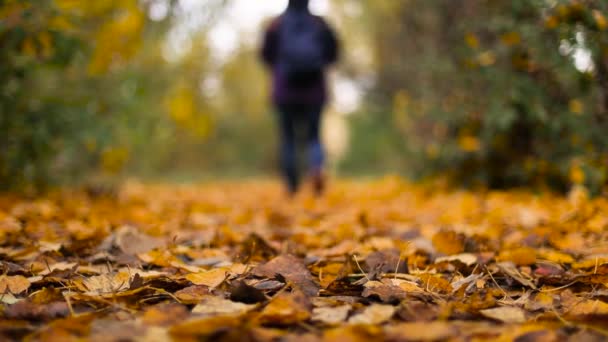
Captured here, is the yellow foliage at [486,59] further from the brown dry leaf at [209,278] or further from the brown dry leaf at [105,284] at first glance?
the brown dry leaf at [105,284]

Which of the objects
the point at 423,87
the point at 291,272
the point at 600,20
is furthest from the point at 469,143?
the point at 291,272

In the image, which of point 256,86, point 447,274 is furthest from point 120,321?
point 256,86

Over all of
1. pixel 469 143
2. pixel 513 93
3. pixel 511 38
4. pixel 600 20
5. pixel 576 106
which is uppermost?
pixel 511 38

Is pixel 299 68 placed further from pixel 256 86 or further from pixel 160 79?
pixel 256 86

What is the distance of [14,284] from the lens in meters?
1.25

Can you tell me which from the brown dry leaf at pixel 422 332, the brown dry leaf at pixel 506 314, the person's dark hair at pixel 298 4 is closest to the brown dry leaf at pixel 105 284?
the brown dry leaf at pixel 422 332

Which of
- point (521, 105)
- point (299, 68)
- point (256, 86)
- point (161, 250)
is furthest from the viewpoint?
point (256, 86)

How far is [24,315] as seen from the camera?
1029 millimetres

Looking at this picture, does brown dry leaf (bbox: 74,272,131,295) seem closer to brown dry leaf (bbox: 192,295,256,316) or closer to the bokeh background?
brown dry leaf (bbox: 192,295,256,316)

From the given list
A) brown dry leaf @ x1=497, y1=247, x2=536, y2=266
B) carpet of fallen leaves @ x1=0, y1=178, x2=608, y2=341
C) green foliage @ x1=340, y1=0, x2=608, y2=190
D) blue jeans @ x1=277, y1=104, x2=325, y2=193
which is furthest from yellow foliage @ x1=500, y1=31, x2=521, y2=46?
brown dry leaf @ x1=497, y1=247, x2=536, y2=266

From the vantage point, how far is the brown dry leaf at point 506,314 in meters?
1.04

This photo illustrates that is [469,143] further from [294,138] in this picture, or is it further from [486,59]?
[294,138]

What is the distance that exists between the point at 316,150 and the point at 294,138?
27cm

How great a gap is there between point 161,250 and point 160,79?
4.20 meters
